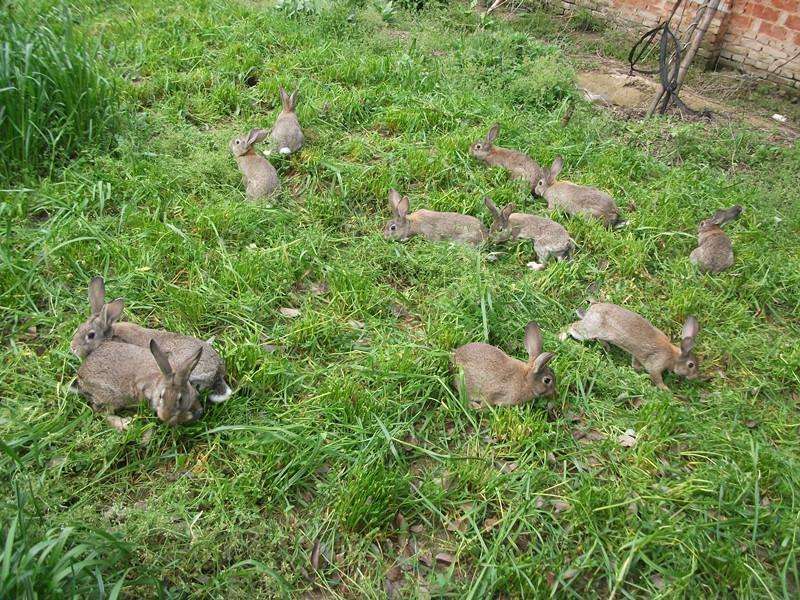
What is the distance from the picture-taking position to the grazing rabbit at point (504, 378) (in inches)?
A: 145

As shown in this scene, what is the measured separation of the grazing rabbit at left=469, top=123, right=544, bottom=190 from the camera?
5672 millimetres

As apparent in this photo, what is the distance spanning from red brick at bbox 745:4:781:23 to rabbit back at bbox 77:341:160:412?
7.97 m

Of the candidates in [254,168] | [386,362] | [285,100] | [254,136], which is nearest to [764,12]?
[285,100]

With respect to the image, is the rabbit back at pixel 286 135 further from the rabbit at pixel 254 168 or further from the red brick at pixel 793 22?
the red brick at pixel 793 22

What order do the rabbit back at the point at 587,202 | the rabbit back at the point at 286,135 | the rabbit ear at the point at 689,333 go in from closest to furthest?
1. the rabbit ear at the point at 689,333
2. the rabbit back at the point at 587,202
3. the rabbit back at the point at 286,135

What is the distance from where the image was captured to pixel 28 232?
4.40 metres

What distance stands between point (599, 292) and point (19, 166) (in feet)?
14.4

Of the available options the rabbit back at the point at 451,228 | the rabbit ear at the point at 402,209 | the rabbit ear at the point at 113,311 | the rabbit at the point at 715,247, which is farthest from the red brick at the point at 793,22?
the rabbit ear at the point at 113,311

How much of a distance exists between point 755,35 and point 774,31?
21cm

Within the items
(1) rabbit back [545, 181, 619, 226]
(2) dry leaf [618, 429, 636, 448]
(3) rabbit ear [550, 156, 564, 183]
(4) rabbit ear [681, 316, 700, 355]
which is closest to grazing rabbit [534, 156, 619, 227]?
(1) rabbit back [545, 181, 619, 226]

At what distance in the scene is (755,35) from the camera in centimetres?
791

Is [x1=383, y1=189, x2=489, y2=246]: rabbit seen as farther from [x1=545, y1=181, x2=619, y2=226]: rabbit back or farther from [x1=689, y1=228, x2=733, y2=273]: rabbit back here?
[x1=689, y1=228, x2=733, y2=273]: rabbit back

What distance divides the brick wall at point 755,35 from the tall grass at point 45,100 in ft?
22.7

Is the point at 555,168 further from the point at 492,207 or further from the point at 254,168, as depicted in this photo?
the point at 254,168
